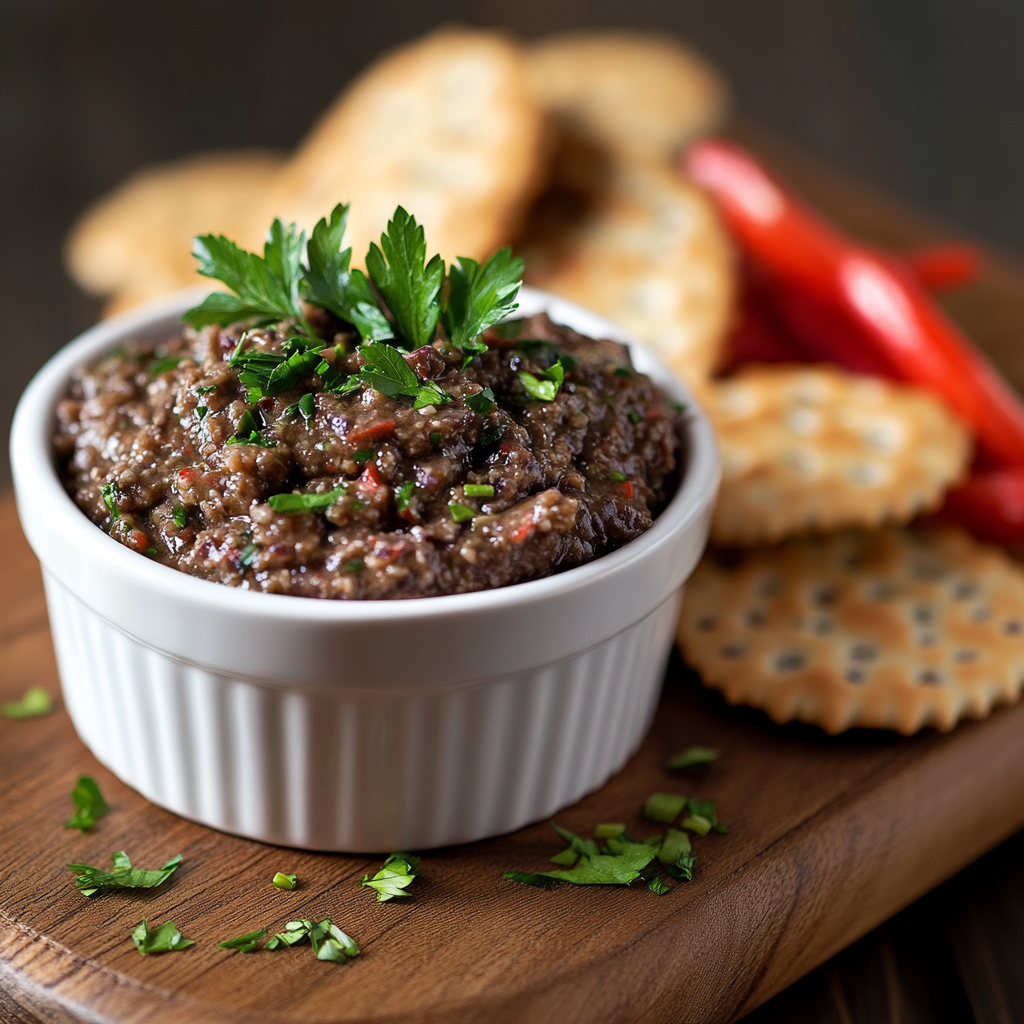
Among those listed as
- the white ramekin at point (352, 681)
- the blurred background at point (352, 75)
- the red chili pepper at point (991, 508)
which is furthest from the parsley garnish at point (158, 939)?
the blurred background at point (352, 75)

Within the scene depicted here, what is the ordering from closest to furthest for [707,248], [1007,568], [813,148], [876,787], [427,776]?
[427,776] < [876,787] < [1007,568] < [707,248] < [813,148]

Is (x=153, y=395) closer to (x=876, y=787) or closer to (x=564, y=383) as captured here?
(x=564, y=383)

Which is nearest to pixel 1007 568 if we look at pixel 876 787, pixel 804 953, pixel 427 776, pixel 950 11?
pixel 876 787

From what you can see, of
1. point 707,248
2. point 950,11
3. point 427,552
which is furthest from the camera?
point 950,11

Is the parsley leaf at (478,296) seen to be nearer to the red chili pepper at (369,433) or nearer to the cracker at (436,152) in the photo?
the red chili pepper at (369,433)

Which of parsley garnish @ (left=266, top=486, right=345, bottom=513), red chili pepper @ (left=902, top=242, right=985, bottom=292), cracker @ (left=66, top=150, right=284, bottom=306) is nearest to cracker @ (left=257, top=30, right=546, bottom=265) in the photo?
cracker @ (left=66, top=150, right=284, bottom=306)

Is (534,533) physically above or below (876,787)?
above

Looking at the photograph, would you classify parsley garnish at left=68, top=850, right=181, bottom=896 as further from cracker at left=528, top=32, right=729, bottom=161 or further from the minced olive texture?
cracker at left=528, top=32, right=729, bottom=161

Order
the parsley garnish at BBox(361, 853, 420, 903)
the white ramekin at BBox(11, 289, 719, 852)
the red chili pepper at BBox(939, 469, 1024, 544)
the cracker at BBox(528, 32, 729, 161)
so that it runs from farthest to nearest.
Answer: the cracker at BBox(528, 32, 729, 161) → the red chili pepper at BBox(939, 469, 1024, 544) → the parsley garnish at BBox(361, 853, 420, 903) → the white ramekin at BBox(11, 289, 719, 852)
